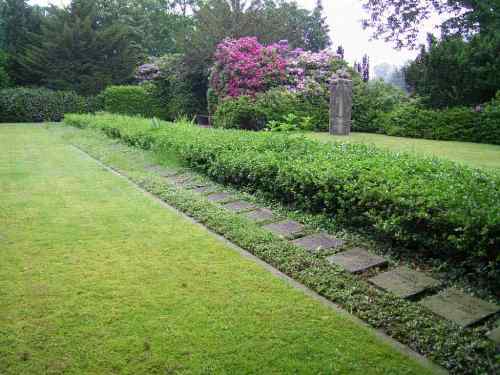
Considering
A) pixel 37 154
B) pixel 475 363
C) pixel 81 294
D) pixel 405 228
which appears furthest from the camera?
pixel 37 154

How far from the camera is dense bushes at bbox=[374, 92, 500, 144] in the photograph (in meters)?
10.6

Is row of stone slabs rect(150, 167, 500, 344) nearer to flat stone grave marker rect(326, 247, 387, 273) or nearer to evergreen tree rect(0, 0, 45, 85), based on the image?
flat stone grave marker rect(326, 247, 387, 273)

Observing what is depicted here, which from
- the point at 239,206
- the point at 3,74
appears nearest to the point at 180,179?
the point at 239,206

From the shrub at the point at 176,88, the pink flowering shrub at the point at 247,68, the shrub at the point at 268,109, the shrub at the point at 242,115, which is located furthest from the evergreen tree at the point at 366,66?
the shrub at the point at 242,115

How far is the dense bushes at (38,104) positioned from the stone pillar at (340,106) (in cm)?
1320

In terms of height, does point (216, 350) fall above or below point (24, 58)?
below

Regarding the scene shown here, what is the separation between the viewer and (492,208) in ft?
9.79

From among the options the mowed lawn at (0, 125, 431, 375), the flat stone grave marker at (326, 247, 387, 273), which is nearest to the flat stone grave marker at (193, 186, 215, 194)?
the mowed lawn at (0, 125, 431, 375)

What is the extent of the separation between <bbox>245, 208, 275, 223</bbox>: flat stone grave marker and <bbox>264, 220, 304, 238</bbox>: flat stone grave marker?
→ 184 mm

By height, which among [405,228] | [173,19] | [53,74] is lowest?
[405,228]

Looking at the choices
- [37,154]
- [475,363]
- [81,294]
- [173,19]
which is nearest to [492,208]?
[475,363]

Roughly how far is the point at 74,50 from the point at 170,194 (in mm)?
19422

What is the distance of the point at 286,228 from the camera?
4.12 metres

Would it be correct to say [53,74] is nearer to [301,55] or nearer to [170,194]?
[301,55]
